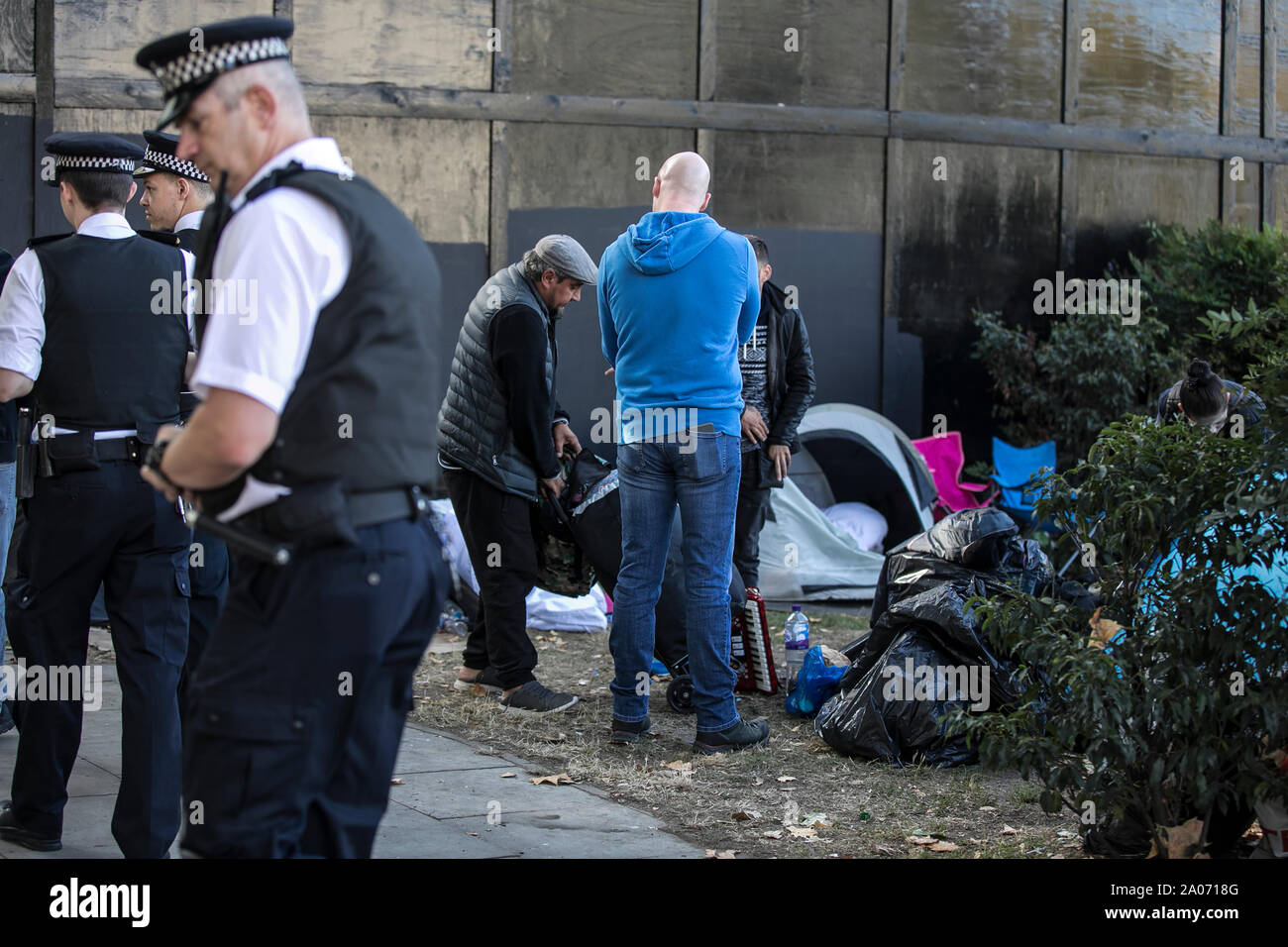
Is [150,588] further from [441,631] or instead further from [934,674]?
[441,631]

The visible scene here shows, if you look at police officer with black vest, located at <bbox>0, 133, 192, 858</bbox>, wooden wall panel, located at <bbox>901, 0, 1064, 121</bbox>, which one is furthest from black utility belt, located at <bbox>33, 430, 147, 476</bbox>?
wooden wall panel, located at <bbox>901, 0, 1064, 121</bbox>

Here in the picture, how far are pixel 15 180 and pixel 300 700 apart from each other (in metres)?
8.23

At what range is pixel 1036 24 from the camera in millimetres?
11758

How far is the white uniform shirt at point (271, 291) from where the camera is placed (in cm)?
233

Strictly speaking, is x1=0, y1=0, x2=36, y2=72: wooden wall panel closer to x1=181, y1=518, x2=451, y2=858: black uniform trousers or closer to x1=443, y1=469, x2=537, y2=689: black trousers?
x1=443, y1=469, x2=537, y2=689: black trousers

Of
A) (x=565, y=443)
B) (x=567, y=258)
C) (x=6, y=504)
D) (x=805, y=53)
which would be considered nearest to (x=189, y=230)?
(x=6, y=504)

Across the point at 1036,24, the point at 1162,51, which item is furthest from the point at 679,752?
the point at 1162,51

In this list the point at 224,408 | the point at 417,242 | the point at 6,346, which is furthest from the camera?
the point at 6,346

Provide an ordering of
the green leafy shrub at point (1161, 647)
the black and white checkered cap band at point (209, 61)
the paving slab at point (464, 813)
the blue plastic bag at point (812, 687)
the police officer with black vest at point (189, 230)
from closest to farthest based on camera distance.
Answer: the black and white checkered cap band at point (209, 61)
the green leafy shrub at point (1161, 647)
the paving slab at point (464, 813)
the police officer with black vest at point (189, 230)
the blue plastic bag at point (812, 687)

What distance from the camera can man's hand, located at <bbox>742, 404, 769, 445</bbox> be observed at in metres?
6.61

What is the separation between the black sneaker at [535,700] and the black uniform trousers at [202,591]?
181 cm

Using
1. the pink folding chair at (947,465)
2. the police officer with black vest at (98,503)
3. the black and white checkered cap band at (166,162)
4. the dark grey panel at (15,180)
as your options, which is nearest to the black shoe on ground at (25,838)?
the police officer with black vest at (98,503)

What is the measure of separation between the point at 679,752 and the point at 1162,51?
9.39 meters

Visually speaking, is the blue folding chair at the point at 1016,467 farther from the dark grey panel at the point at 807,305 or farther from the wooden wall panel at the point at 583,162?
the wooden wall panel at the point at 583,162
